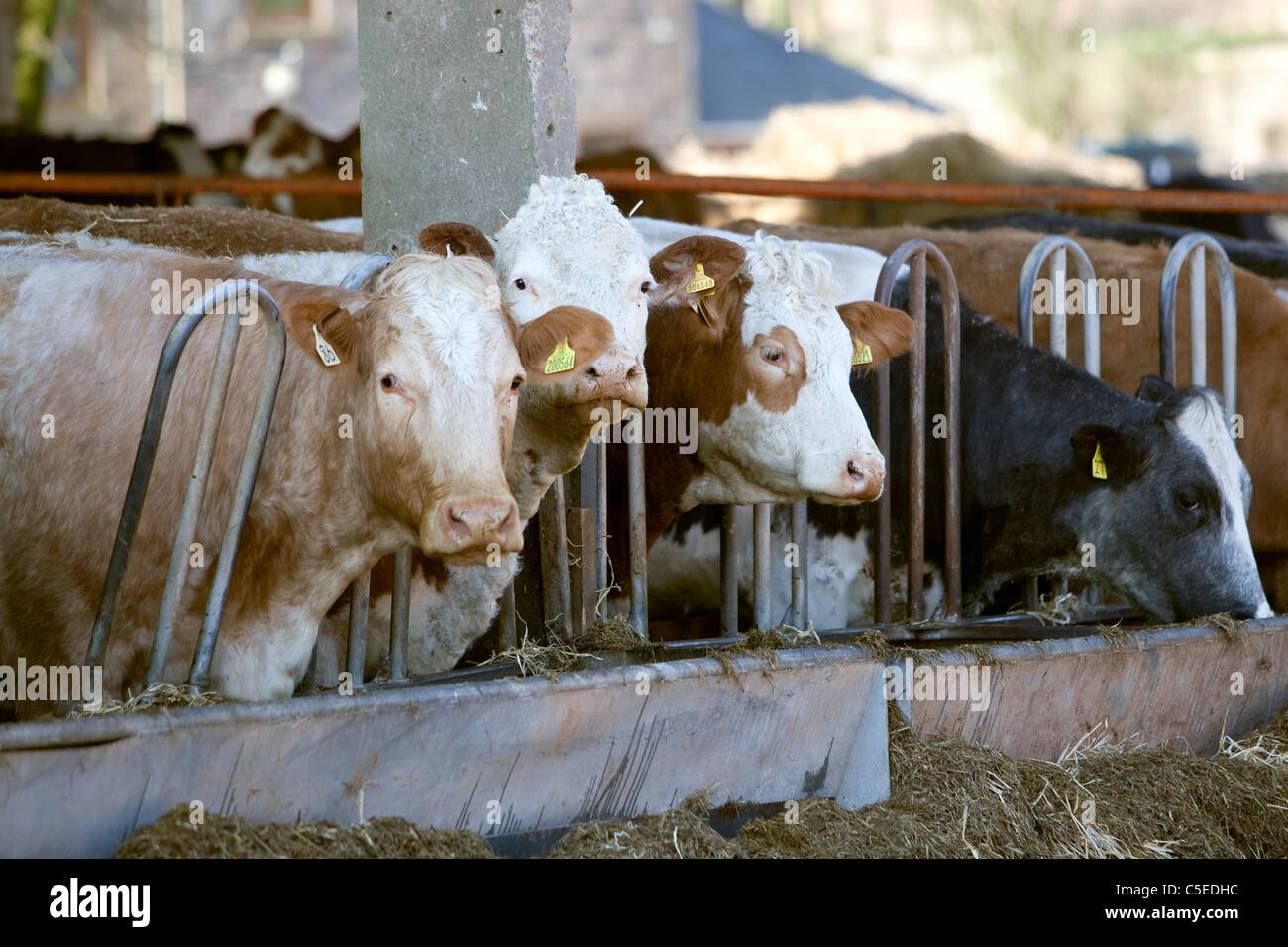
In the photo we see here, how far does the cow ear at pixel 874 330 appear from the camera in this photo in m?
4.65

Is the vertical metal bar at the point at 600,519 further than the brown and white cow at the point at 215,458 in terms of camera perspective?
Yes

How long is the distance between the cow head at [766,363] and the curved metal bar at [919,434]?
0.30 meters

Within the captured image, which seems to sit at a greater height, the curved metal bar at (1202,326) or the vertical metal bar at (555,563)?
the curved metal bar at (1202,326)

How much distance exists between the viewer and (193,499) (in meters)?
3.30

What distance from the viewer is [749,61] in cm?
2867

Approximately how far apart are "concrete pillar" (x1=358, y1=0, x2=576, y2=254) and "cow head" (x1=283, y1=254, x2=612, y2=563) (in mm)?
1045

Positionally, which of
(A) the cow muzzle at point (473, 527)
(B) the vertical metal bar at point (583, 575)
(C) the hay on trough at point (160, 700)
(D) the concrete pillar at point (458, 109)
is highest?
(D) the concrete pillar at point (458, 109)

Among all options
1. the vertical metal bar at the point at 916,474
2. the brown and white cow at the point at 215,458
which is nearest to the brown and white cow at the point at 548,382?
the brown and white cow at the point at 215,458

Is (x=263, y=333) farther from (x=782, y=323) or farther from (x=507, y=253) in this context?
(x=782, y=323)

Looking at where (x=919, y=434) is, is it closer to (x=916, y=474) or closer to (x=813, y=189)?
(x=916, y=474)

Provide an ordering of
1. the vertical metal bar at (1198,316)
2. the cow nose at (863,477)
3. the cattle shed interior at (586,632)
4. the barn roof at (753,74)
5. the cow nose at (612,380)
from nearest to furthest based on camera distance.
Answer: the cattle shed interior at (586,632)
the cow nose at (612,380)
the cow nose at (863,477)
the vertical metal bar at (1198,316)
the barn roof at (753,74)

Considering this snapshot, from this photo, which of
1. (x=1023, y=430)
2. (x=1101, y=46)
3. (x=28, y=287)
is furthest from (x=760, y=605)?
(x=1101, y=46)

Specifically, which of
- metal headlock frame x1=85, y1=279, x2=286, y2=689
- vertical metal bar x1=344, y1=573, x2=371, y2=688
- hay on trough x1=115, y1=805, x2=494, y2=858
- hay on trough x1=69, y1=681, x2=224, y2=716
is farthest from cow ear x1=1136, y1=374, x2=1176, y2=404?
hay on trough x1=69, y1=681, x2=224, y2=716

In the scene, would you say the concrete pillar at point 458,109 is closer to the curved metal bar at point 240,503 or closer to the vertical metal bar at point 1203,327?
the curved metal bar at point 240,503
